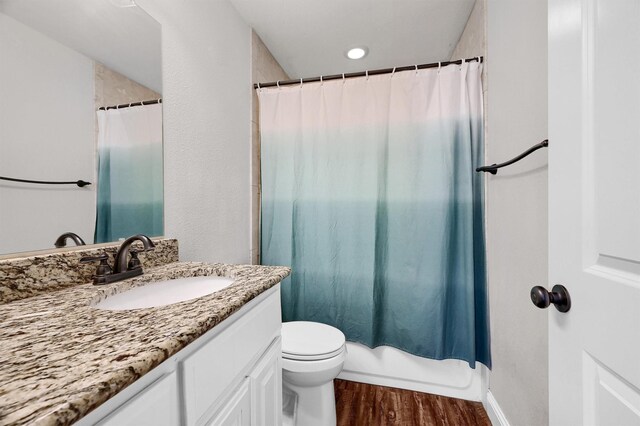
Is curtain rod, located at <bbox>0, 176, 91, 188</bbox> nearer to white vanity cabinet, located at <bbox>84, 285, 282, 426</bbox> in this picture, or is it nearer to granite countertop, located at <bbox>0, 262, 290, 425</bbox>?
granite countertop, located at <bbox>0, 262, 290, 425</bbox>

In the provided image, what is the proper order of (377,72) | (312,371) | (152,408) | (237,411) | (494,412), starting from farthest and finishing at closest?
(377,72) < (494,412) < (312,371) < (237,411) < (152,408)

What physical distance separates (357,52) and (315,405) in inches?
91.4

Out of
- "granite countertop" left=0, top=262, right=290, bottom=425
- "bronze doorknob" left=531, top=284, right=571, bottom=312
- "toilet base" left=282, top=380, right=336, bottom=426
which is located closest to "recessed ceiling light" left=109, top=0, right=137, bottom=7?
"granite countertop" left=0, top=262, right=290, bottom=425

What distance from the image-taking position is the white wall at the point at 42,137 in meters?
0.72

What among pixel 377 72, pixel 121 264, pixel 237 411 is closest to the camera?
pixel 237 411

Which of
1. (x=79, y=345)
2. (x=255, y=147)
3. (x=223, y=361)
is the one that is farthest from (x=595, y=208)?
(x=255, y=147)

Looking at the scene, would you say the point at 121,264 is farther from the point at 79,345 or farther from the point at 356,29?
the point at 356,29

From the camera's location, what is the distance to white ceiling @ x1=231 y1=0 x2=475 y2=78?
1596 mm

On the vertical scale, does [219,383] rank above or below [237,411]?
above

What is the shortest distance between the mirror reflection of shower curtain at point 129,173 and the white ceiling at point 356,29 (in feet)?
3.45

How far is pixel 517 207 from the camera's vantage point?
1121mm

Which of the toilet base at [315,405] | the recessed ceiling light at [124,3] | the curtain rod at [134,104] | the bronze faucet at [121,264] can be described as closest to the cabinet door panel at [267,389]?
the toilet base at [315,405]

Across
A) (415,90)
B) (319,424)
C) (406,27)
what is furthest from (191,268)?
(406,27)

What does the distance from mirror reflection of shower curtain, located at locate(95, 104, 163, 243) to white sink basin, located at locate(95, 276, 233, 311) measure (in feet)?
0.87
